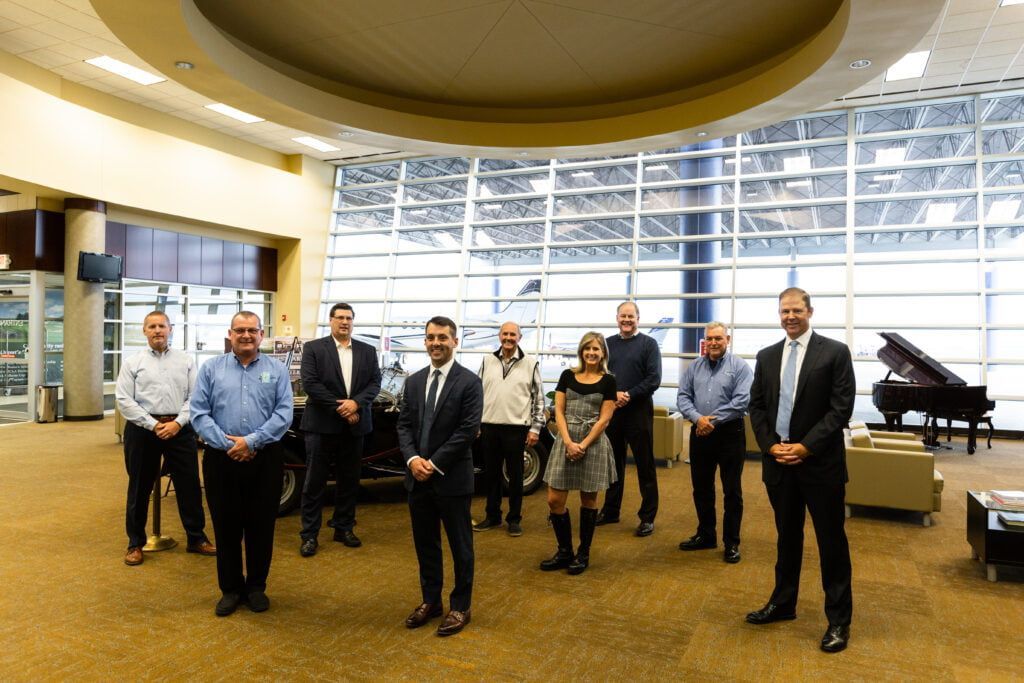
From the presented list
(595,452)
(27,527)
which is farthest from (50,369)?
(595,452)

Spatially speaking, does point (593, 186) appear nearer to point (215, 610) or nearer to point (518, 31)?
point (518, 31)

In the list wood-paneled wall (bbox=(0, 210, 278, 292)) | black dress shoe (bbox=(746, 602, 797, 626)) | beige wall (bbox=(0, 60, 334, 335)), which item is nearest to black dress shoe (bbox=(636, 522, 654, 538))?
black dress shoe (bbox=(746, 602, 797, 626))

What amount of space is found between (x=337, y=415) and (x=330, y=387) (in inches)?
7.9

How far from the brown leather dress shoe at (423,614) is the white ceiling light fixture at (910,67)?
9.51m

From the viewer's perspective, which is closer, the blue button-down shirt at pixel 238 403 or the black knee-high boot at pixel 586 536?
the blue button-down shirt at pixel 238 403

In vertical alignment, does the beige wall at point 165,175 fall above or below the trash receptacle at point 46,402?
above

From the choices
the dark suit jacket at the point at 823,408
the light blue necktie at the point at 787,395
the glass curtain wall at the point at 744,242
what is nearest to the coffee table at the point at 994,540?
the dark suit jacket at the point at 823,408

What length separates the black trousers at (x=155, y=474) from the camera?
4.30 meters

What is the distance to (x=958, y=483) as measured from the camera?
23.0ft

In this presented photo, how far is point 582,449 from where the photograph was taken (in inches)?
158

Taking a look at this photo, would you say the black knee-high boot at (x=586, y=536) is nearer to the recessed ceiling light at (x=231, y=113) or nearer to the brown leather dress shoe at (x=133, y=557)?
the brown leather dress shoe at (x=133, y=557)

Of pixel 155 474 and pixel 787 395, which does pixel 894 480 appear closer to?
pixel 787 395

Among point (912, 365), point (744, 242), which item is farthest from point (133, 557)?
point (744, 242)

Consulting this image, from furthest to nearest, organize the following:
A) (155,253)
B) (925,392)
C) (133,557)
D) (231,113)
Answer: (155,253) → (231,113) → (925,392) → (133,557)
